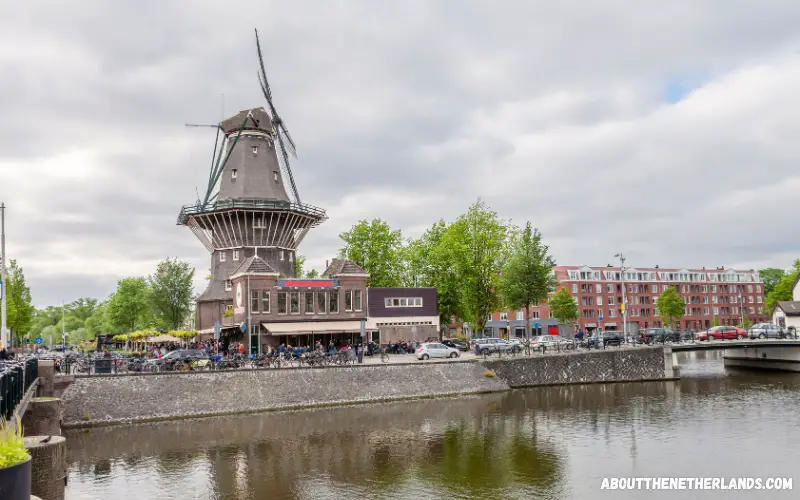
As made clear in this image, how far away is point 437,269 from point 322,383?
35.1 metres

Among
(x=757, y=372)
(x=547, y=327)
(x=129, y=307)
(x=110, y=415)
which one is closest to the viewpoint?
(x=110, y=415)

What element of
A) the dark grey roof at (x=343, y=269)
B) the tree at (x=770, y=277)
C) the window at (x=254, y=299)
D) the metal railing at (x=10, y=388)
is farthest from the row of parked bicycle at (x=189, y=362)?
the tree at (x=770, y=277)

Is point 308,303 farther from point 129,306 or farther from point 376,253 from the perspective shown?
point 129,306

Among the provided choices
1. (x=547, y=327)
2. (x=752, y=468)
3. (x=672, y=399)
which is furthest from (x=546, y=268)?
(x=547, y=327)

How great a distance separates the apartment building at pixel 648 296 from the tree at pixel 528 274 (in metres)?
39.3

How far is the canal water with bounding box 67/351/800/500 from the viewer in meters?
22.6

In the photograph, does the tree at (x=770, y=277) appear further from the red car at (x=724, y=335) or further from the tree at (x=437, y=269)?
the tree at (x=437, y=269)

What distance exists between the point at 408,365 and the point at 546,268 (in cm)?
2244

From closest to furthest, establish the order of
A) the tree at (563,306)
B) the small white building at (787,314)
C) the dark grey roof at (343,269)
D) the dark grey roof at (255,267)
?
the dark grey roof at (255,267) → the dark grey roof at (343,269) → the small white building at (787,314) → the tree at (563,306)

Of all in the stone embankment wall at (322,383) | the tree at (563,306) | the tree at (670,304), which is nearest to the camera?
the stone embankment wall at (322,383)

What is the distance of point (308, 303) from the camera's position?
54.5 m

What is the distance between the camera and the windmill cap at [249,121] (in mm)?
62375

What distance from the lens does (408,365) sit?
46875 millimetres

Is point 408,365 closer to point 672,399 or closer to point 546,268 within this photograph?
point 672,399
